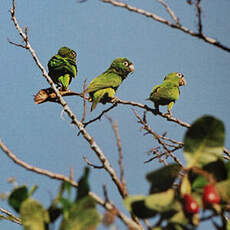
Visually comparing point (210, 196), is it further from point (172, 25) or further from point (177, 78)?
point (177, 78)

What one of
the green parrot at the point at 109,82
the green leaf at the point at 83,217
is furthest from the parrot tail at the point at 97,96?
the green leaf at the point at 83,217

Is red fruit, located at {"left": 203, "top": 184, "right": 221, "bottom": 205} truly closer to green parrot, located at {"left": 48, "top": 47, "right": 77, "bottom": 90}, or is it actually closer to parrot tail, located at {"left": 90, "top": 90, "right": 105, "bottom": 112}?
parrot tail, located at {"left": 90, "top": 90, "right": 105, "bottom": 112}

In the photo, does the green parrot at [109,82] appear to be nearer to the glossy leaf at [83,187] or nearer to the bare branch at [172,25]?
the bare branch at [172,25]

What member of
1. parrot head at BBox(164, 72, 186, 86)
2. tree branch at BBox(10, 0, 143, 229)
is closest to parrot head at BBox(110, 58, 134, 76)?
parrot head at BBox(164, 72, 186, 86)

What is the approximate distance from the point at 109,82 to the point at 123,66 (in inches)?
35.4

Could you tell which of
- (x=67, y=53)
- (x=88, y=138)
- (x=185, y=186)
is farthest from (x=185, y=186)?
Answer: (x=67, y=53)

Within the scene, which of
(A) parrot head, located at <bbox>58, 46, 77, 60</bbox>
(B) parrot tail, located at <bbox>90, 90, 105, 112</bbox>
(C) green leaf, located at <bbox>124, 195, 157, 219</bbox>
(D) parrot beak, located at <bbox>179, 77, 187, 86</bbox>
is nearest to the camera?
(C) green leaf, located at <bbox>124, 195, 157, 219</bbox>

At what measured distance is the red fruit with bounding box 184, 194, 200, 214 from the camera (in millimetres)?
799

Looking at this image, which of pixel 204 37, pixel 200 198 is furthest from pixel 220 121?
pixel 204 37

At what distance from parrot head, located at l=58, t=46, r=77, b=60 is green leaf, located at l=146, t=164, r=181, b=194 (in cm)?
620

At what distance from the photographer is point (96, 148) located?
4.84 ft

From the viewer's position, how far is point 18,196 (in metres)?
0.84

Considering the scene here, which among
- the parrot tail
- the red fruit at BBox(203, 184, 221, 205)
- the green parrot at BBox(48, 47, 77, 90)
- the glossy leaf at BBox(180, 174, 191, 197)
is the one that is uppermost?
the green parrot at BBox(48, 47, 77, 90)

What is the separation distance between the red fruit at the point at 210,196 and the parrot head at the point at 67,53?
20.7 ft
